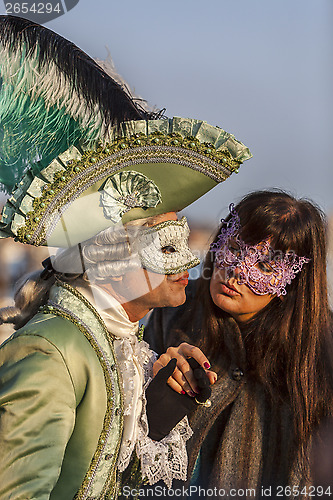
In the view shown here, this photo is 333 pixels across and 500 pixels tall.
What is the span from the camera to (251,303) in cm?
250

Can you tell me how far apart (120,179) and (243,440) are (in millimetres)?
1402

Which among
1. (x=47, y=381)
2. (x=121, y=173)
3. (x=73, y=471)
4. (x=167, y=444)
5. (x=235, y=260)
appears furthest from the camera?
(x=235, y=260)

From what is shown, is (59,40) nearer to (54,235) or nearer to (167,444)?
(54,235)

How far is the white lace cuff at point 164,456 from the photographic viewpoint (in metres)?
1.92

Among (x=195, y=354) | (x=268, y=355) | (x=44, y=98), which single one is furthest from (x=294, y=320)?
(x=44, y=98)

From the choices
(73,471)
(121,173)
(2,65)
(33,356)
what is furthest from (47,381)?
(2,65)

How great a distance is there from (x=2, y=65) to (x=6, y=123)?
17 cm

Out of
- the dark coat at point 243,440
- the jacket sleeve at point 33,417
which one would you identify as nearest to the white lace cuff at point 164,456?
the dark coat at point 243,440

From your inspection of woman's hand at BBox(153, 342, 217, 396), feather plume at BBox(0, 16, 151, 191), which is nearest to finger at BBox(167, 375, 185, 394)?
woman's hand at BBox(153, 342, 217, 396)

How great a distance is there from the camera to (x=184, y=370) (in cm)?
209

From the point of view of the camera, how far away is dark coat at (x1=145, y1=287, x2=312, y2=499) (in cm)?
235

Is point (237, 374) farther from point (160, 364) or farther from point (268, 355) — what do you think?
point (160, 364)

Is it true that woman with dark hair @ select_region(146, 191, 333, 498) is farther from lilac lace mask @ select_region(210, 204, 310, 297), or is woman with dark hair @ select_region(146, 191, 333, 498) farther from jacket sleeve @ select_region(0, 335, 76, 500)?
jacket sleeve @ select_region(0, 335, 76, 500)

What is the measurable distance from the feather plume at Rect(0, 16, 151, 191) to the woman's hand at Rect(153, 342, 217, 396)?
37.3 inches
